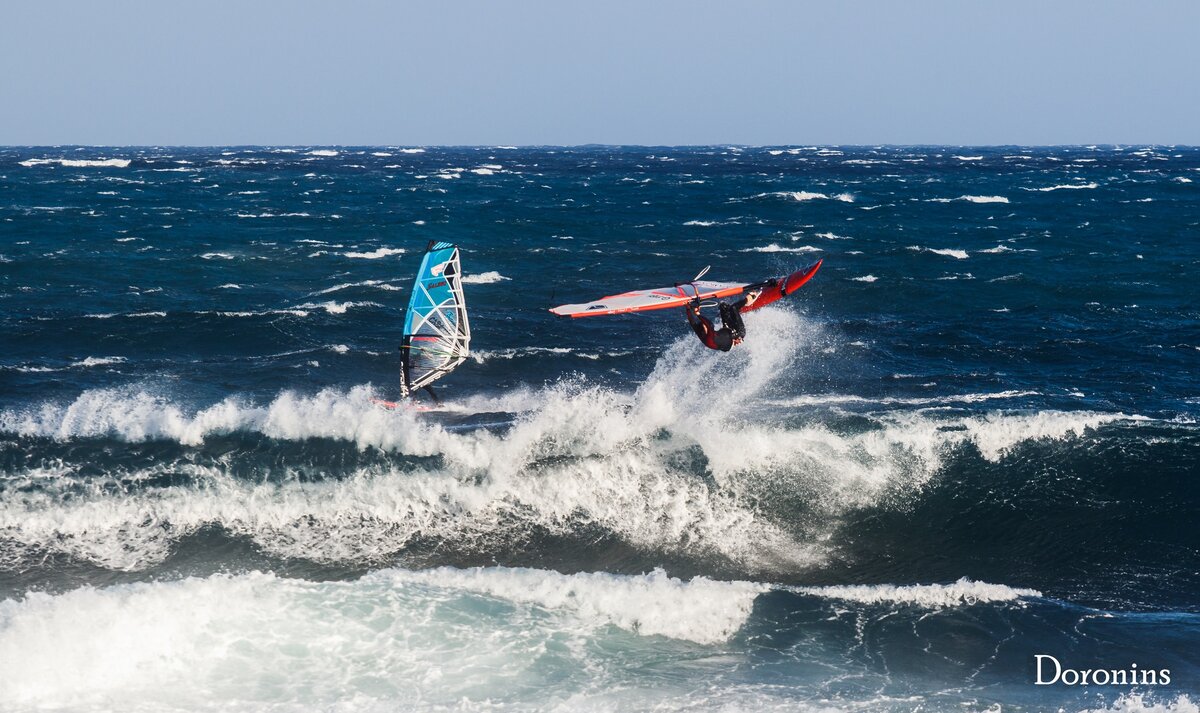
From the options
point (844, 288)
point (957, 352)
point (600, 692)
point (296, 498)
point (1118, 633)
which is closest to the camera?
point (600, 692)

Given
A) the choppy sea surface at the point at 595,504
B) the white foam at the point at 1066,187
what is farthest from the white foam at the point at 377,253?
the white foam at the point at 1066,187

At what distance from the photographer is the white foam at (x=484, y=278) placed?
35562mm

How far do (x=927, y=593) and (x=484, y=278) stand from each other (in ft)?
80.8

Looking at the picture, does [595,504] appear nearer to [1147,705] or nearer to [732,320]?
[732,320]

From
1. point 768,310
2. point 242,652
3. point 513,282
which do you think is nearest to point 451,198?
point 513,282

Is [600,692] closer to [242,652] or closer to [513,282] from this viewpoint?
[242,652]

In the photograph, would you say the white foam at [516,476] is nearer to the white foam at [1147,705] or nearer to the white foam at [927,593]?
the white foam at [927,593]

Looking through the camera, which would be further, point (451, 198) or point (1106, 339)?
point (451, 198)

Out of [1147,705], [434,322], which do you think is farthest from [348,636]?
[1147,705]

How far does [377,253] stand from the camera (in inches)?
1667

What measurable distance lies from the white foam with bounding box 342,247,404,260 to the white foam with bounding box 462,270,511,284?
6351 mm

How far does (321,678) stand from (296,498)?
16.9 ft

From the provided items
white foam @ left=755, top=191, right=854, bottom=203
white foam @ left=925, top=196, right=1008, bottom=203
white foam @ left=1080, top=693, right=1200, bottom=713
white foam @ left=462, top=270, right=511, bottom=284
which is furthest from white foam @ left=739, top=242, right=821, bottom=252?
white foam @ left=1080, top=693, right=1200, bottom=713

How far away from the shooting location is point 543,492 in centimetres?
1727
